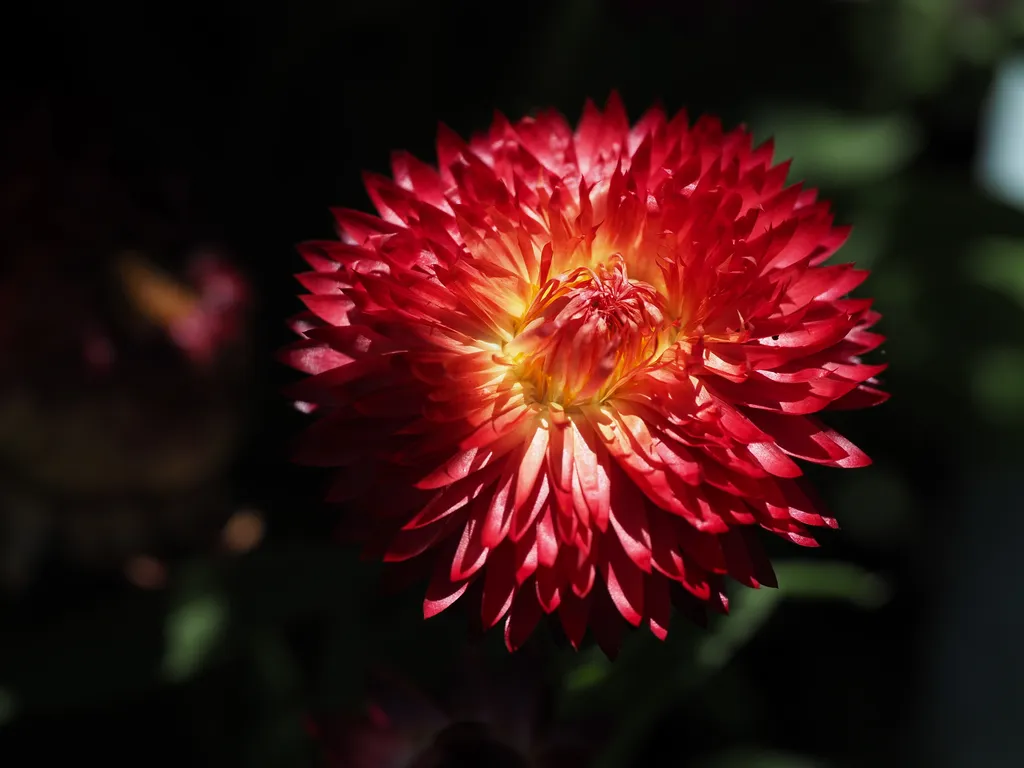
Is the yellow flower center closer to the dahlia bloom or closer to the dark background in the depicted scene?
the dahlia bloom

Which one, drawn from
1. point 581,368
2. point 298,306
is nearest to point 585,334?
point 581,368

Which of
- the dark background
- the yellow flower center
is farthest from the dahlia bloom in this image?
the dark background

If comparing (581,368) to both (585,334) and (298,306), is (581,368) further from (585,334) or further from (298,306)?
(298,306)

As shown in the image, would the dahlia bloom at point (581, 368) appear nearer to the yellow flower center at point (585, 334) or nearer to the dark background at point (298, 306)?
the yellow flower center at point (585, 334)

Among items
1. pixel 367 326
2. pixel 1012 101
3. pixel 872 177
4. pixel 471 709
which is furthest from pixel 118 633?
pixel 1012 101

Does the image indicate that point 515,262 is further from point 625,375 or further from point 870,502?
point 870,502

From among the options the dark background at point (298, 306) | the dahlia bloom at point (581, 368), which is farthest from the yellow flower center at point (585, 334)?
the dark background at point (298, 306)
